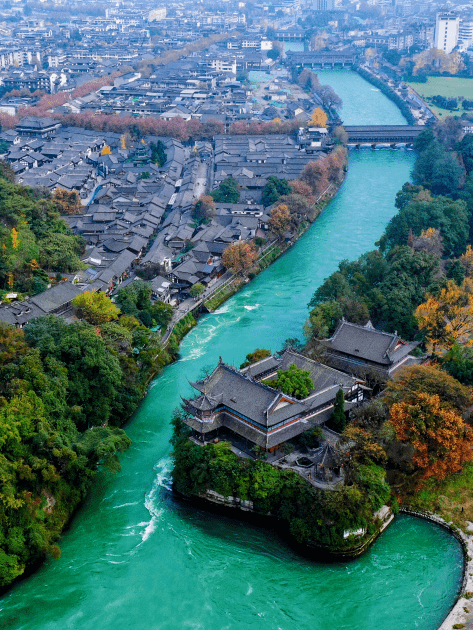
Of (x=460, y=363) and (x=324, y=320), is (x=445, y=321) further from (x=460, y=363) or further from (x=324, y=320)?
(x=324, y=320)

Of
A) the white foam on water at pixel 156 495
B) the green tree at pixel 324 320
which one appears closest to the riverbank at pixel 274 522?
the white foam on water at pixel 156 495

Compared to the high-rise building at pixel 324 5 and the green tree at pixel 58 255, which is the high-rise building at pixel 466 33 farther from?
the green tree at pixel 58 255

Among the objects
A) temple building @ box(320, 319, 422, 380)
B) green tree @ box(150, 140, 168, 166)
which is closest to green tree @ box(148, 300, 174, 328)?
temple building @ box(320, 319, 422, 380)

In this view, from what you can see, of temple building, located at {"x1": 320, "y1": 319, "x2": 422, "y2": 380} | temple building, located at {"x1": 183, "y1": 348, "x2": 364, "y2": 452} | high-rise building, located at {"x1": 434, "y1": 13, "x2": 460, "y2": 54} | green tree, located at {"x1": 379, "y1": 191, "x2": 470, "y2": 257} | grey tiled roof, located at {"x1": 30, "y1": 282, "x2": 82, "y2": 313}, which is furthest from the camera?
high-rise building, located at {"x1": 434, "y1": 13, "x2": 460, "y2": 54}

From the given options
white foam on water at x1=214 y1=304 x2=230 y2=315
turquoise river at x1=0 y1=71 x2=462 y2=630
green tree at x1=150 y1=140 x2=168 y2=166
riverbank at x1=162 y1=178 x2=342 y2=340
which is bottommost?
turquoise river at x1=0 y1=71 x2=462 y2=630

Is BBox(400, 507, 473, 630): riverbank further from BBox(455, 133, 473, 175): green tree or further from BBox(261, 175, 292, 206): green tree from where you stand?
BBox(455, 133, 473, 175): green tree

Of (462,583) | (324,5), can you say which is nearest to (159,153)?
(462,583)

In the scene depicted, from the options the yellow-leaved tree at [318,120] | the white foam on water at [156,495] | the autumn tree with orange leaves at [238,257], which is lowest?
the white foam on water at [156,495]

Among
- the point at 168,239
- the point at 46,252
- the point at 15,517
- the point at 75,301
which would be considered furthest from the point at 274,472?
the point at 168,239
